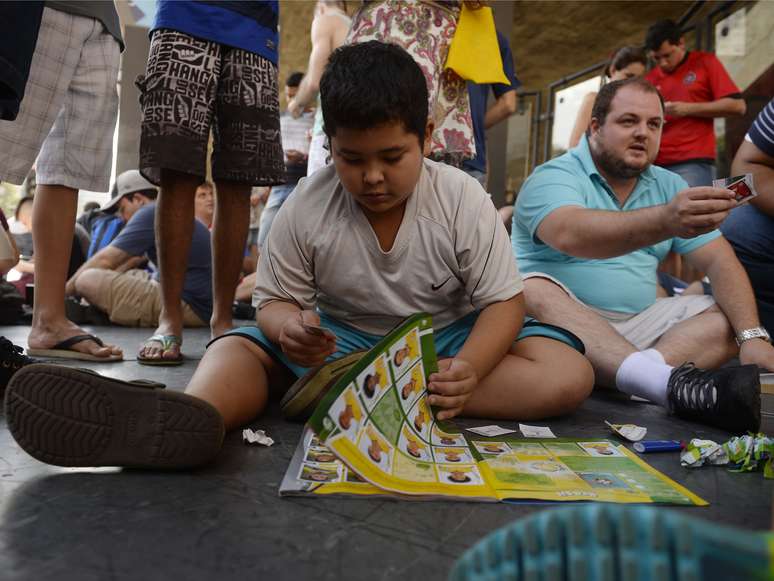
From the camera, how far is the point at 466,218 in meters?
1.40

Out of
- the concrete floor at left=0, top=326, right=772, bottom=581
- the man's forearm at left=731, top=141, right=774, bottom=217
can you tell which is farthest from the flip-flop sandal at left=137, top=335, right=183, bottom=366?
the man's forearm at left=731, top=141, right=774, bottom=217

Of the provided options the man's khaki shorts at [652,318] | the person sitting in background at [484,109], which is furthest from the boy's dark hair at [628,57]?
the man's khaki shorts at [652,318]

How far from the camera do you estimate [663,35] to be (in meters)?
3.29

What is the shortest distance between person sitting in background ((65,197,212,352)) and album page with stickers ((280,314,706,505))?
211 centimetres

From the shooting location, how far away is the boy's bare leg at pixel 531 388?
1.41m

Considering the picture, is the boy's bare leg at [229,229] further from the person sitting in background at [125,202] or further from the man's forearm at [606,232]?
the person sitting in background at [125,202]

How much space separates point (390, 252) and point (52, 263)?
1053mm

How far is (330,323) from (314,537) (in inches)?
29.9

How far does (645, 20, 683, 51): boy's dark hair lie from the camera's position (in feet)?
10.8

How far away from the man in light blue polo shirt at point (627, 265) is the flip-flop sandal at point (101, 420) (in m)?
1.10

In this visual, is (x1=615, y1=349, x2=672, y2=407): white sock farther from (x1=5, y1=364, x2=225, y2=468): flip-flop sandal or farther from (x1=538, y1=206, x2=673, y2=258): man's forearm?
(x1=5, y1=364, x2=225, y2=468): flip-flop sandal

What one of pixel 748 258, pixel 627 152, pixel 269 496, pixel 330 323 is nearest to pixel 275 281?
pixel 330 323

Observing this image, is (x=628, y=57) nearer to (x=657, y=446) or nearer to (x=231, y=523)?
(x=657, y=446)

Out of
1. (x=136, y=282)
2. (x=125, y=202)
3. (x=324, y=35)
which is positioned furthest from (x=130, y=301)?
(x=324, y=35)
